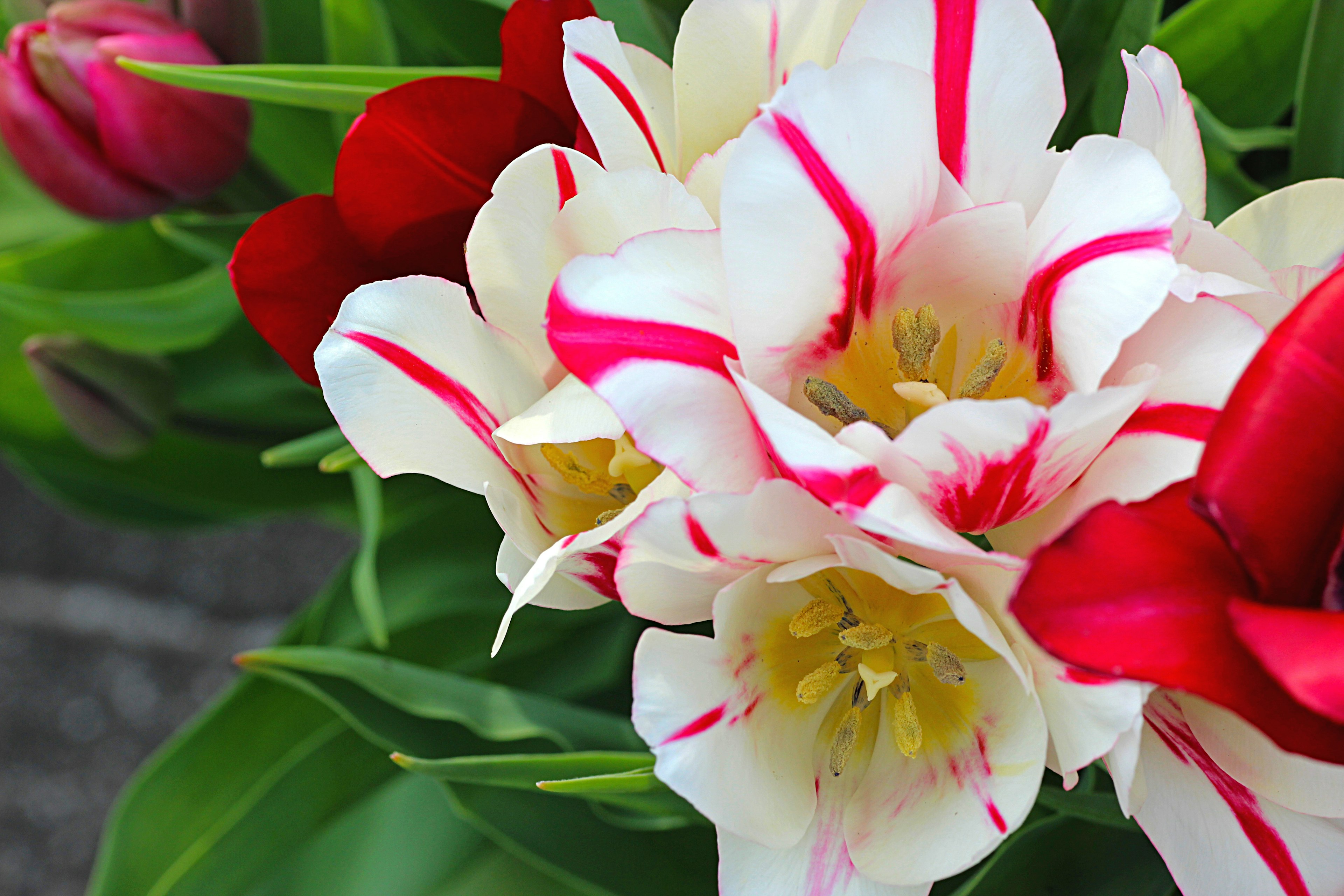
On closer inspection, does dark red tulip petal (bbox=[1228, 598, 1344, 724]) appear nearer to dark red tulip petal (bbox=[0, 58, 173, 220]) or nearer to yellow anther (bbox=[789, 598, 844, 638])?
yellow anther (bbox=[789, 598, 844, 638])

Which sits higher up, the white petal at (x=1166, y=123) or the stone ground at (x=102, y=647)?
the white petal at (x=1166, y=123)

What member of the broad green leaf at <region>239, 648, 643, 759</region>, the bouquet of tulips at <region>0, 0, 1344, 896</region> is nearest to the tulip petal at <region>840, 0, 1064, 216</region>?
the bouquet of tulips at <region>0, 0, 1344, 896</region>

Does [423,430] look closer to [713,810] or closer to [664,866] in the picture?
[713,810]

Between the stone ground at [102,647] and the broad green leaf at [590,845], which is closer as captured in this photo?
the broad green leaf at [590,845]

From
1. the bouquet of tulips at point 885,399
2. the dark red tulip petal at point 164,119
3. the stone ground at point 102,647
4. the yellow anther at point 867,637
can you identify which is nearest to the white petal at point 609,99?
the bouquet of tulips at point 885,399

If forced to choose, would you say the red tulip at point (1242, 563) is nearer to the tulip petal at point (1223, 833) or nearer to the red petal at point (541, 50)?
the tulip petal at point (1223, 833)

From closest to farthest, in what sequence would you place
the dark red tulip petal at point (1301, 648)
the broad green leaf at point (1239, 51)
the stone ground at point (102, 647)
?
the dark red tulip petal at point (1301, 648), the broad green leaf at point (1239, 51), the stone ground at point (102, 647)

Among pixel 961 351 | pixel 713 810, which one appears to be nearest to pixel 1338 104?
pixel 961 351
